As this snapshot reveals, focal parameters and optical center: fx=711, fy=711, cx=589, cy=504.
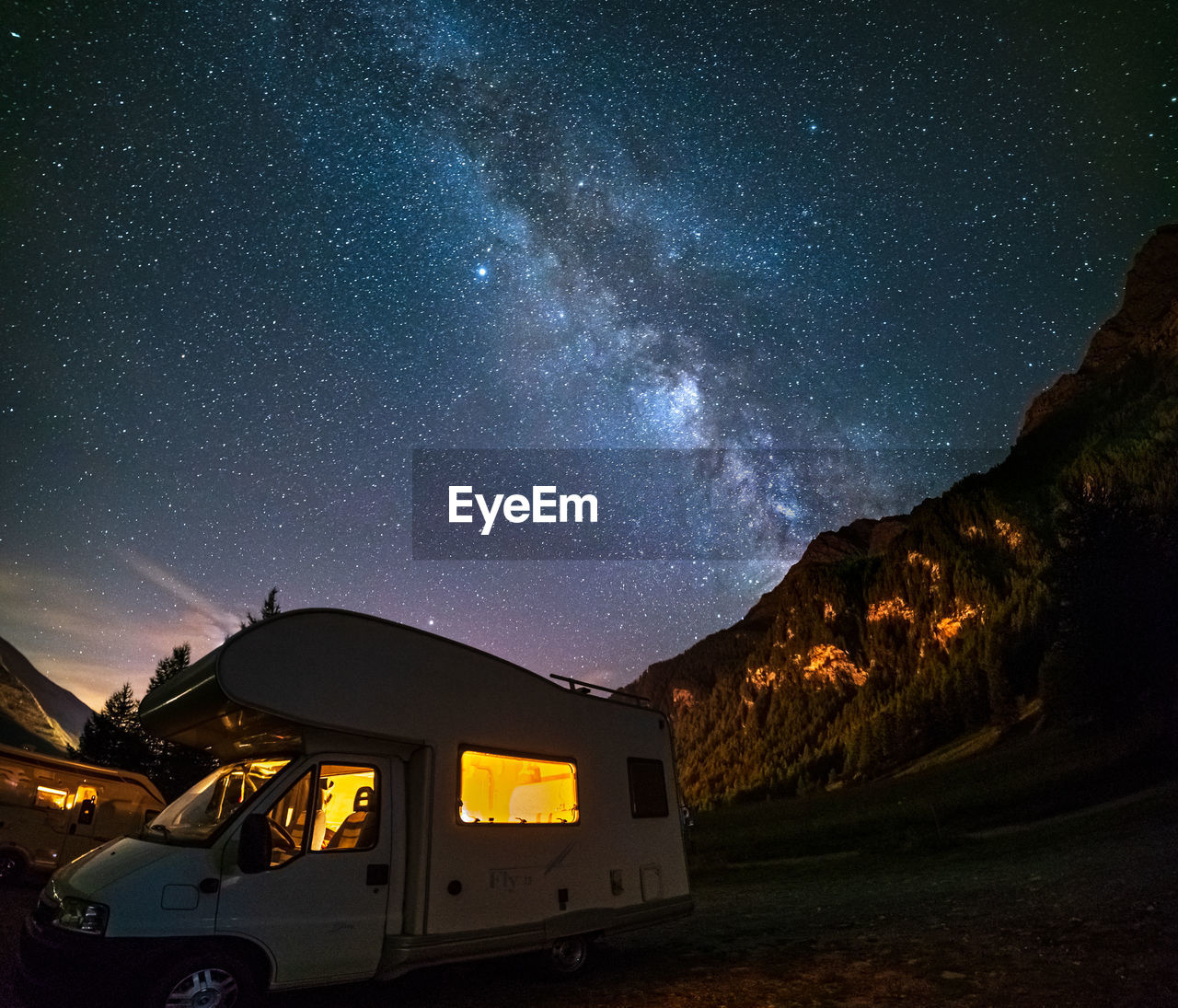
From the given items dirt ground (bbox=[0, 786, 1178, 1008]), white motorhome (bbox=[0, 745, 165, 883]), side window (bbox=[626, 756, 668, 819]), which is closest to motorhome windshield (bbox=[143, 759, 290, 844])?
dirt ground (bbox=[0, 786, 1178, 1008])

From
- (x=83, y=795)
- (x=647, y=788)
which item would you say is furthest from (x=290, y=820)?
(x=83, y=795)

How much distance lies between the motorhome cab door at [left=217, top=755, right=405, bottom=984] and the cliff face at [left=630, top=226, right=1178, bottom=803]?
4412 cm

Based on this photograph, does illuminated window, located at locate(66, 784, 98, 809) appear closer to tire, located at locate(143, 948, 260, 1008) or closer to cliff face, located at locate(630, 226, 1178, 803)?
tire, located at locate(143, 948, 260, 1008)

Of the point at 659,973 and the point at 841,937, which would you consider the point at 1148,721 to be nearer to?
the point at 841,937

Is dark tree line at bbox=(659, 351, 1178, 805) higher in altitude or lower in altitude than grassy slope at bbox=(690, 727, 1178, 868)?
higher

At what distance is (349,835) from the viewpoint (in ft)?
21.5

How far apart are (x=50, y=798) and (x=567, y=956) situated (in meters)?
13.6

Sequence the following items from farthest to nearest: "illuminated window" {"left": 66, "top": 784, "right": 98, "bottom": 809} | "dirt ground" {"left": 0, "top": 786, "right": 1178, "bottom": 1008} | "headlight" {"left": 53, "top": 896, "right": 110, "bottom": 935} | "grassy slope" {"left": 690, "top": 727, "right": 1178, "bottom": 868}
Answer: "grassy slope" {"left": 690, "top": 727, "right": 1178, "bottom": 868}, "illuminated window" {"left": 66, "top": 784, "right": 98, "bottom": 809}, "dirt ground" {"left": 0, "top": 786, "right": 1178, "bottom": 1008}, "headlight" {"left": 53, "top": 896, "right": 110, "bottom": 935}

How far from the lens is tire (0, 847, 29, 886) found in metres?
14.5

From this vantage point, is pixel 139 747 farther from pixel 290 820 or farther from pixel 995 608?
pixel 995 608

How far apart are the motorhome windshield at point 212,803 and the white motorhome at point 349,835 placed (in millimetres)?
26

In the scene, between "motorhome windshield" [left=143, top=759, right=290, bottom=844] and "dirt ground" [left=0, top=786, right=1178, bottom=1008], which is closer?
"motorhome windshield" [left=143, top=759, right=290, bottom=844]

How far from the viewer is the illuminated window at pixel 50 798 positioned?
15.2m

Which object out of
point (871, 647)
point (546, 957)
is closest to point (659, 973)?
point (546, 957)
